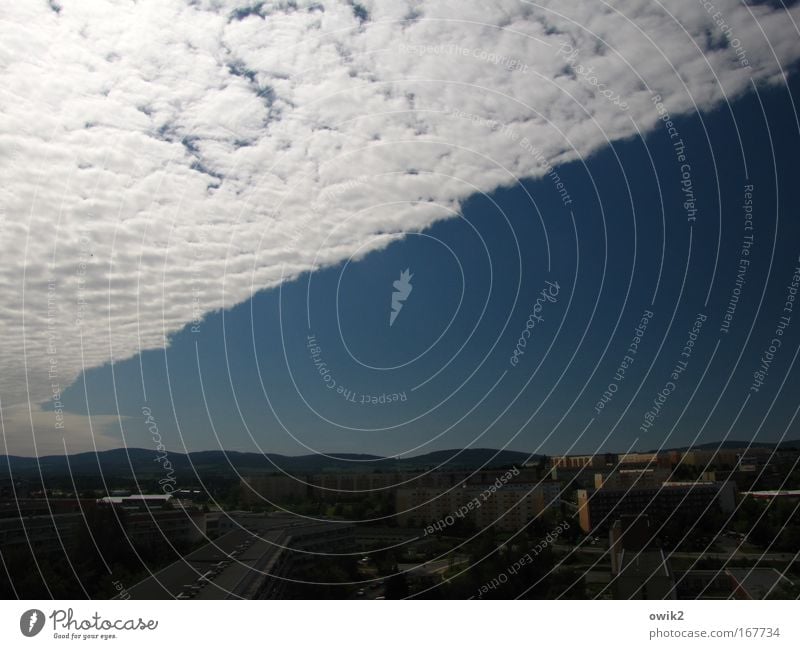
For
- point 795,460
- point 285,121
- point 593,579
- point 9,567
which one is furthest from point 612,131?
point 9,567

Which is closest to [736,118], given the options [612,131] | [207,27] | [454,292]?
[612,131]

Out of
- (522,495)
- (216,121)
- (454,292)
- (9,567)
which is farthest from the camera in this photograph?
(454,292)

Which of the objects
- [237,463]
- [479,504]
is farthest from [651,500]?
[237,463]

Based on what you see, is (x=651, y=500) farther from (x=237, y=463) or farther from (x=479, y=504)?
(x=237, y=463)

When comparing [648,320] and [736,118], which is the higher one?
[736,118]

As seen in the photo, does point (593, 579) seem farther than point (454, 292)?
No
